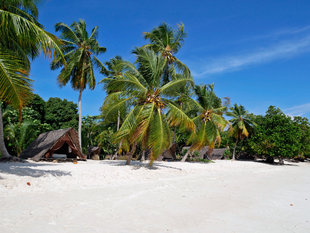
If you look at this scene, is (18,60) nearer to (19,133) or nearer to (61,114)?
(19,133)

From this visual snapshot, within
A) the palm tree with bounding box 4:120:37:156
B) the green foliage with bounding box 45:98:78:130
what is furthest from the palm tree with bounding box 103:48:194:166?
the green foliage with bounding box 45:98:78:130

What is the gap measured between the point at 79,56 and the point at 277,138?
23075mm

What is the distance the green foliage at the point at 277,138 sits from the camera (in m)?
25.9

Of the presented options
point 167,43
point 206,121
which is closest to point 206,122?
point 206,121

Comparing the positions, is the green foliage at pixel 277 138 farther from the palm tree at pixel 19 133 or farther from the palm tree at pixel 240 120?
the palm tree at pixel 19 133

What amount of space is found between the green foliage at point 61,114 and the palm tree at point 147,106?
68.4 feet

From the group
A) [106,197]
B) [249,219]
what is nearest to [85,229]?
[106,197]

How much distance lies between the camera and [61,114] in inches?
1262

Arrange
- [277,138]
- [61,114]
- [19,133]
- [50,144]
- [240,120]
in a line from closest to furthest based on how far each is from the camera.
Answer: [50,144] → [19,133] → [277,138] → [240,120] → [61,114]

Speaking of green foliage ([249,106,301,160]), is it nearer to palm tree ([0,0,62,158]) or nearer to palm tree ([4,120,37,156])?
palm tree ([4,120,37,156])

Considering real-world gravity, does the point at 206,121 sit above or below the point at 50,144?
above

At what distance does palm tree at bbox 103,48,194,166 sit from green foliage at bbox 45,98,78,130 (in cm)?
2086

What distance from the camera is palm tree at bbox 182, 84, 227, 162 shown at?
17.7m

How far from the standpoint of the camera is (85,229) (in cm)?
371
